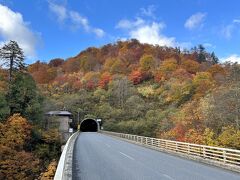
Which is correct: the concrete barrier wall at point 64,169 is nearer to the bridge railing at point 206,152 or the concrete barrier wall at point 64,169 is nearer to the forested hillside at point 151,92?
the bridge railing at point 206,152

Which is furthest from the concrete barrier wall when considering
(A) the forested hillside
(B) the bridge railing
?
(A) the forested hillside

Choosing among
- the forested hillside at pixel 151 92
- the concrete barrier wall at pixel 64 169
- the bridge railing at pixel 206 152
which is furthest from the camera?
the forested hillside at pixel 151 92

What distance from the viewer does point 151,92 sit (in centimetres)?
10950

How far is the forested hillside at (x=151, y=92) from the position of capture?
33875mm

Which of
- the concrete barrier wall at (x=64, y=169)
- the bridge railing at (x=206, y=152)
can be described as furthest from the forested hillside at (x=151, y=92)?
the concrete barrier wall at (x=64, y=169)

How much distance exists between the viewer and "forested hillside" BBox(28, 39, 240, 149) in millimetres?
33875

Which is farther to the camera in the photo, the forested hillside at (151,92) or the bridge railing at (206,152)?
the forested hillside at (151,92)

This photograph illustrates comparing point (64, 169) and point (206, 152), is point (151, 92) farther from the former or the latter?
point (64, 169)

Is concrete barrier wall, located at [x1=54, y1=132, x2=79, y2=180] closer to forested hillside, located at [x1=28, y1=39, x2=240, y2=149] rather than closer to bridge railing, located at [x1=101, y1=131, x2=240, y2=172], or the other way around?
bridge railing, located at [x1=101, y1=131, x2=240, y2=172]

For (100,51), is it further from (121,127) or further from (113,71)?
(121,127)

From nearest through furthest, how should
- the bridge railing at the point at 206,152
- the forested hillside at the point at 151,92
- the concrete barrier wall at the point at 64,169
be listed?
the concrete barrier wall at the point at 64,169
the bridge railing at the point at 206,152
the forested hillside at the point at 151,92

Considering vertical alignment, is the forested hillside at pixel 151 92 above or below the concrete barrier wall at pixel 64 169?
above

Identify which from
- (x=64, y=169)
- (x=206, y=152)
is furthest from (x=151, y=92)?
(x=64, y=169)

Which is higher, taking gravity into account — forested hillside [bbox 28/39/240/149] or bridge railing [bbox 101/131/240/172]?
forested hillside [bbox 28/39/240/149]
